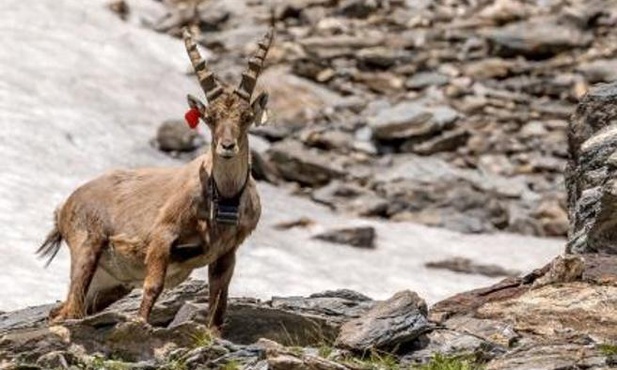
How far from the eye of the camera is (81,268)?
13562 millimetres

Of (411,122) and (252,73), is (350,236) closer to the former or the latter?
(411,122)

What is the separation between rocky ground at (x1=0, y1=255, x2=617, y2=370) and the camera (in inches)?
421

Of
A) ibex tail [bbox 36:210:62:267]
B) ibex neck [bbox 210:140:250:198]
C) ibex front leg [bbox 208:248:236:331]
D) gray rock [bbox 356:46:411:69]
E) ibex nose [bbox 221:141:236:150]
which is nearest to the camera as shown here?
ibex nose [bbox 221:141:236:150]

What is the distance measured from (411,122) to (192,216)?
21.9 m

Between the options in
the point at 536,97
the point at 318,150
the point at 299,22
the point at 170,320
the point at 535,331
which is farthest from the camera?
the point at 299,22

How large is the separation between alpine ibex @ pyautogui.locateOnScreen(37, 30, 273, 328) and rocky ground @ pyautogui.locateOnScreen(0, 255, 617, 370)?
0.62 m

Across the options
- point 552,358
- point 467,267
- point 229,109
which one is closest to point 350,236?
point 467,267

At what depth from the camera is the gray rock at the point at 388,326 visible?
11406 mm

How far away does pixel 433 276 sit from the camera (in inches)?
1083

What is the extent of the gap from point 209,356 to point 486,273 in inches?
686

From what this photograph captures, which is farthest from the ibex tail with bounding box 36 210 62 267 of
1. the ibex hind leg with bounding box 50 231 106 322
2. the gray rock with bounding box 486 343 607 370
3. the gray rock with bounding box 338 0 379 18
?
the gray rock with bounding box 338 0 379 18

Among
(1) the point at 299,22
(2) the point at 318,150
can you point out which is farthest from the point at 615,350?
(1) the point at 299,22

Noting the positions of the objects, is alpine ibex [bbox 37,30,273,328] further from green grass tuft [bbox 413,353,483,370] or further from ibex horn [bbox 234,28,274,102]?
green grass tuft [bbox 413,353,483,370]

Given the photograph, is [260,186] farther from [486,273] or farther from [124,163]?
[486,273]
